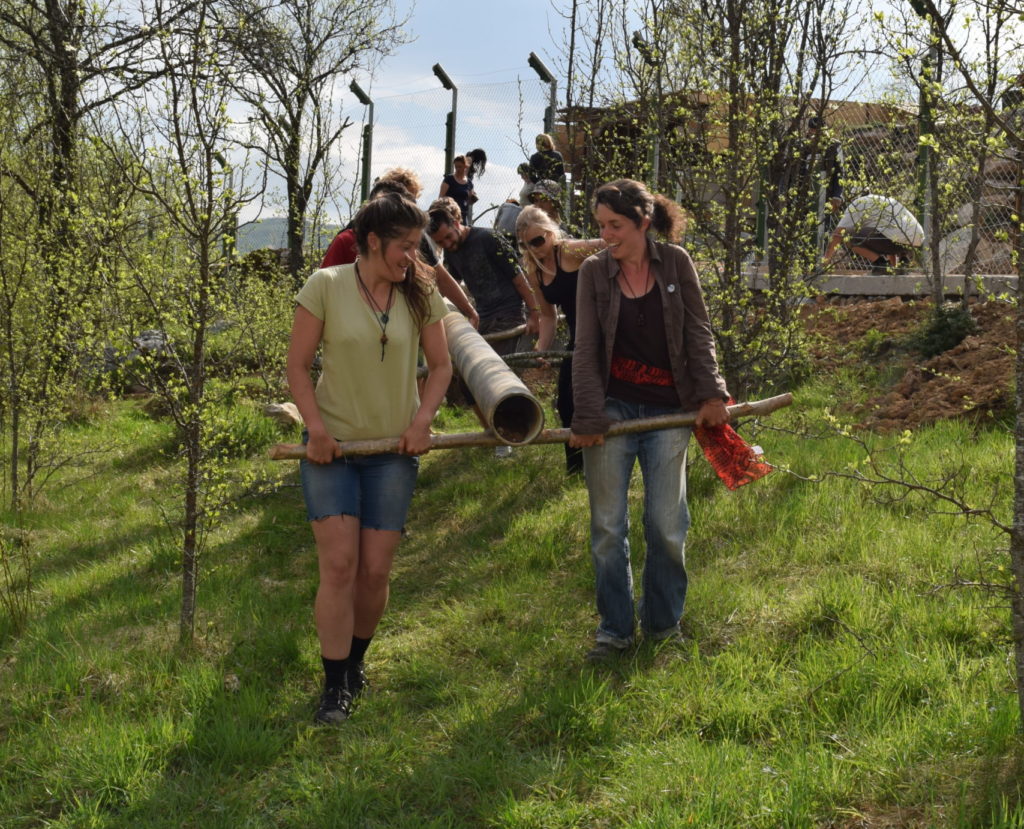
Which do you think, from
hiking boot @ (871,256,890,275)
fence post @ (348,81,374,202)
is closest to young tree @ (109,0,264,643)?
hiking boot @ (871,256,890,275)

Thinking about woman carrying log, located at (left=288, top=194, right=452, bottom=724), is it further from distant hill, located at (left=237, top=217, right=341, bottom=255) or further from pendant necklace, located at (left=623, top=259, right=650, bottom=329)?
distant hill, located at (left=237, top=217, right=341, bottom=255)

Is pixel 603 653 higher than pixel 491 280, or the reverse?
pixel 491 280

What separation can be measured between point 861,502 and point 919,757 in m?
2.61

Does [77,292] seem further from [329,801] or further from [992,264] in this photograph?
[992,264]

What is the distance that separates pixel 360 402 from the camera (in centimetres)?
415

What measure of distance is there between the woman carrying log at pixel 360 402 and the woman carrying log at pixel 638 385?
0.69 metres

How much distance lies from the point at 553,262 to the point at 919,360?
160 inches

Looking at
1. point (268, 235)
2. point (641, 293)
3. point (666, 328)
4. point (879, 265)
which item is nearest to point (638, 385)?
point (666, 328)

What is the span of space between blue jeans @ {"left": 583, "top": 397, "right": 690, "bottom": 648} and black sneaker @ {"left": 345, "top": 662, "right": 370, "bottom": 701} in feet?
3.41

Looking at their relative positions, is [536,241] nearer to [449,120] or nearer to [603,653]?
[603,653]


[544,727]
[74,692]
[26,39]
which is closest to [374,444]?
[544,727]

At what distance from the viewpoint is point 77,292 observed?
898cm

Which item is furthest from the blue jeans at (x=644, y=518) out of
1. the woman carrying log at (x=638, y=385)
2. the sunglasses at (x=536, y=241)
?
the sunglasses at (x=536, y=241)

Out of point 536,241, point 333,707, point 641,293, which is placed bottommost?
point 333,707
